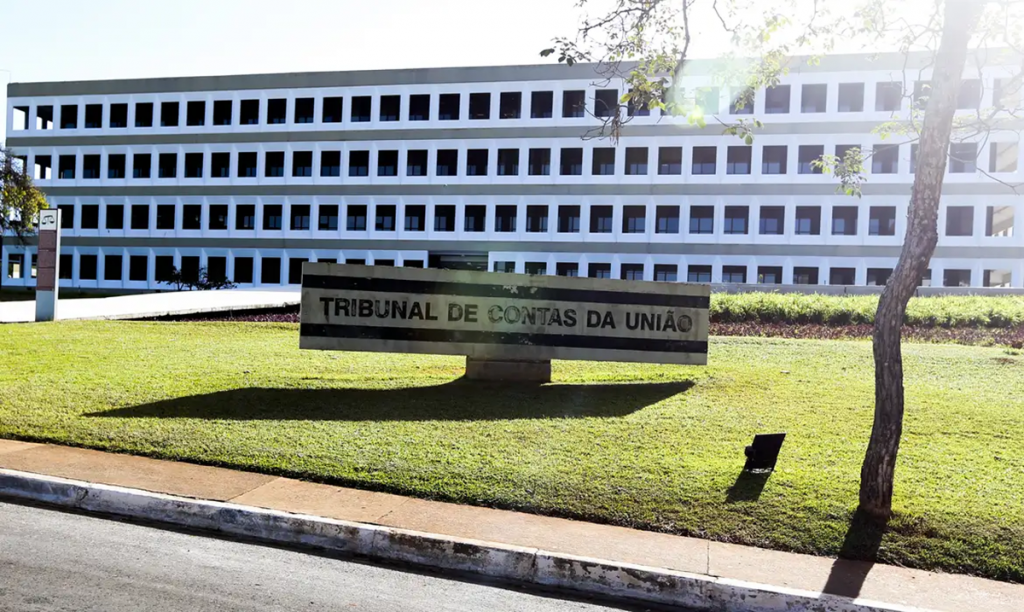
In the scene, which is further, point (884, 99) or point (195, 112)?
point (195, 112)

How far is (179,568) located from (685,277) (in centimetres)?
4002

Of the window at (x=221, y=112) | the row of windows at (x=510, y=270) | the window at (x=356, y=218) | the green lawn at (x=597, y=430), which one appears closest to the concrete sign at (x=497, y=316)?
the green lawn at (x=597, y=430)

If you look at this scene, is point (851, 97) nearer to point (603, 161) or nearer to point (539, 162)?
point (603, 161)

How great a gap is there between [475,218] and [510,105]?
6.72 m

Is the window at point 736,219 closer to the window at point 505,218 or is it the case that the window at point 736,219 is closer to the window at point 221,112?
the window at point 505,218

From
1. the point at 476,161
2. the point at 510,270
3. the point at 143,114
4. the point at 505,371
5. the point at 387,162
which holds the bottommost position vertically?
the point at 505,371

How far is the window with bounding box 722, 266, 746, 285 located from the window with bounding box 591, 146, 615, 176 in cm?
830

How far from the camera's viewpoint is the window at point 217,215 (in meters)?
48.9

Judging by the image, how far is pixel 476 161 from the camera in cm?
4591

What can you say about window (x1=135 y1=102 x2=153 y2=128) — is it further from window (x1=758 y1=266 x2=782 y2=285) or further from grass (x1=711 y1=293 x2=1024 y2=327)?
grass (x1=711 y1=293 x2=1024 y2=327)

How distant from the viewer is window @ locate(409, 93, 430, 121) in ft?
152

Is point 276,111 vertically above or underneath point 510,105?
underneath

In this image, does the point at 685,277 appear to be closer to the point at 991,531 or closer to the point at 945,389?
the point at 945,389

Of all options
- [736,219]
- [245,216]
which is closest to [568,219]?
[736,219]
